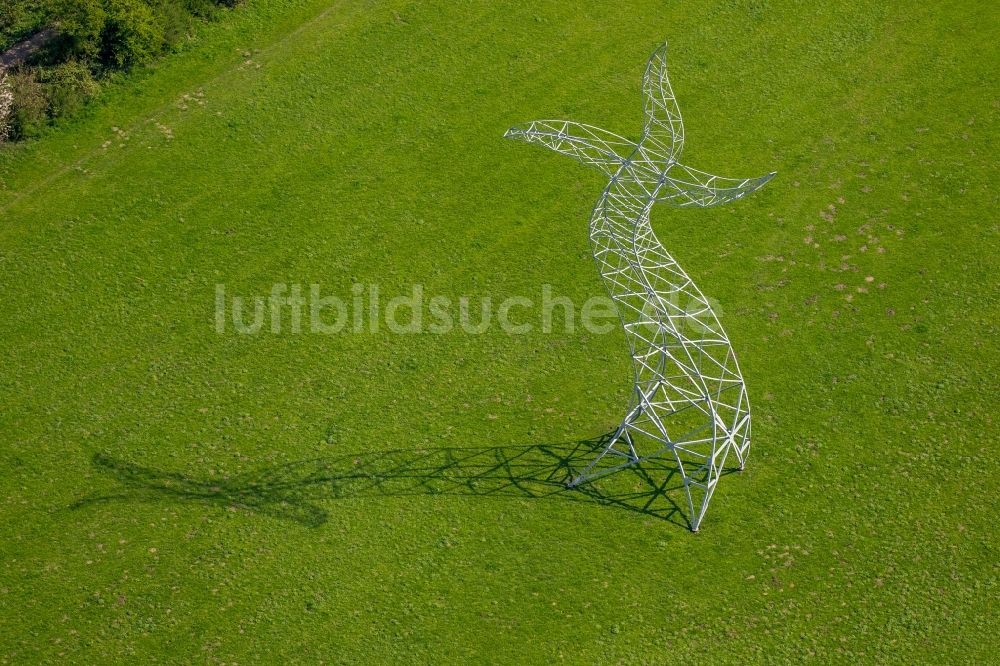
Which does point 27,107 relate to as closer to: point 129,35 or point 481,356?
point 129,35

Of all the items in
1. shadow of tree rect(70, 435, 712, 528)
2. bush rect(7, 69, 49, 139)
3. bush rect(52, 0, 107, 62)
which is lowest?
shadow of tree rect(70, 435, 712, 528)

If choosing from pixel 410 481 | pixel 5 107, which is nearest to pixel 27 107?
pixel 5 107

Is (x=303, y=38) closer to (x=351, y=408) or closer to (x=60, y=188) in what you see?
(x=60, y=188)

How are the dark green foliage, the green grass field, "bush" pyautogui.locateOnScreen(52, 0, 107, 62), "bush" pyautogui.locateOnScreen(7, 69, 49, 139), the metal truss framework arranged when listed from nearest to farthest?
the metal truss framework
the green grass field
"bush" pyautogui.locateOnScreen(7, 69, 49, 139)
the dark green foliage
"bush" pyautogui.locateOnScreen(52, 0, 107, 62)

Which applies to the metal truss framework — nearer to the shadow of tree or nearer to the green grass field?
the shadow of tree

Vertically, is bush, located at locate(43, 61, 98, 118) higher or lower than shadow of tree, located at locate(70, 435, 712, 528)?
higher

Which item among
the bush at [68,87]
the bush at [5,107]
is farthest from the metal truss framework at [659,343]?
the bush at [5,107]

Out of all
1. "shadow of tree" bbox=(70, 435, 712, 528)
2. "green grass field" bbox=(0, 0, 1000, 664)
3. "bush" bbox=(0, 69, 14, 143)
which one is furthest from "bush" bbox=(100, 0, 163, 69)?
"shadow of tree" bbox=(70, 435, 712, 528)

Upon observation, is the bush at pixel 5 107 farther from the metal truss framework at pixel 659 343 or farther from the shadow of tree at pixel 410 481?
the metal truss framework at pixel 659 343
